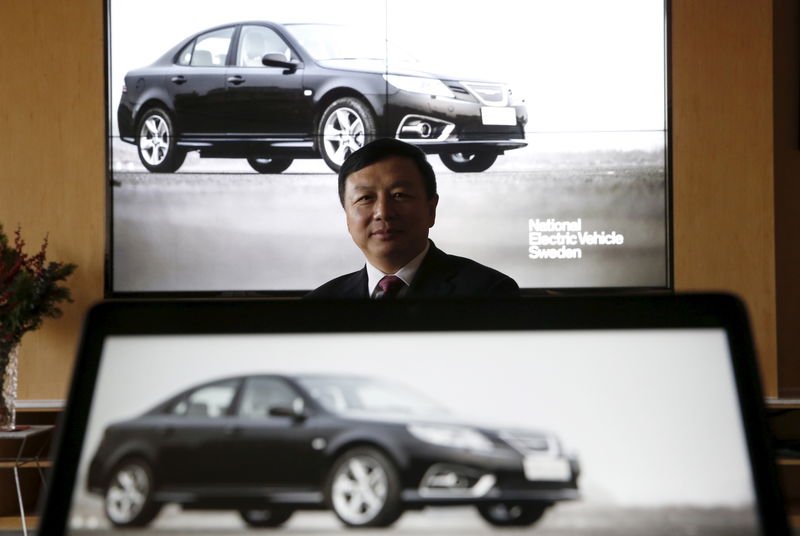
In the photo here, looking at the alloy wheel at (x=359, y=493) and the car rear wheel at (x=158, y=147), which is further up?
the car rear wheel at (x=158, y=147)

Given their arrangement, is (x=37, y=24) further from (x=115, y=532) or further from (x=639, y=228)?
(x=115, y=532)

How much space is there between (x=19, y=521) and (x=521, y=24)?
334 centimetres

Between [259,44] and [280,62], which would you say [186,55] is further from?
[280,62]

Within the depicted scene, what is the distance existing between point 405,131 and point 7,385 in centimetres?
218

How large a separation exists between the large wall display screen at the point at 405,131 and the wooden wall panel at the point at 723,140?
0.10 metres

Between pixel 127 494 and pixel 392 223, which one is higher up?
pixel 392 223

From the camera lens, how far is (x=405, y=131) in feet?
14.1

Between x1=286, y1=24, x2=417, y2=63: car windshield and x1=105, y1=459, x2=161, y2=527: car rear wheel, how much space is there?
3906 millimetres

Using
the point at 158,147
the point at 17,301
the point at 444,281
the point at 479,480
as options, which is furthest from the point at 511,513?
the point at 158,147

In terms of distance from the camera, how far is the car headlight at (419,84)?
169 inches

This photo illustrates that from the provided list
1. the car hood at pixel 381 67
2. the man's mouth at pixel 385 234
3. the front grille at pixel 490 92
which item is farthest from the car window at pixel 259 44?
the man's mouth at pixel 385 234

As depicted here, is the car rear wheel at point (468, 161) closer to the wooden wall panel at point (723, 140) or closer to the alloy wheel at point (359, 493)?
the wooden wall panel at point (723, 140)

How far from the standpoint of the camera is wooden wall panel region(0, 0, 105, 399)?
4.27 meters

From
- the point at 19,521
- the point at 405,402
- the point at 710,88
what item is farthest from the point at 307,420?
the point at 710,88
